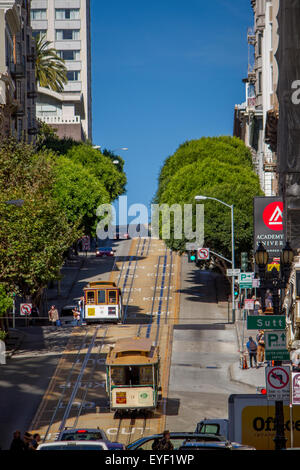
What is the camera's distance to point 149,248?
104688mm

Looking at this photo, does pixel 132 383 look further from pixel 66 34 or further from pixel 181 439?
pixel 66 34

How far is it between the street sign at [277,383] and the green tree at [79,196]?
6441 centimetres

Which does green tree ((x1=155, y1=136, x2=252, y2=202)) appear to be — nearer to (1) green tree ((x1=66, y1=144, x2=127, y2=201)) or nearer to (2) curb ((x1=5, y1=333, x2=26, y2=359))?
(1) green tree ((x1=66, y1=144, x2=127, y2=201))

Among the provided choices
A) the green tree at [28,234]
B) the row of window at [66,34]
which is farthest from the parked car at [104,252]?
the row of window at [66,34]

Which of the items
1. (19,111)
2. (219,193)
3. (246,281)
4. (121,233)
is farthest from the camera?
(121,233)

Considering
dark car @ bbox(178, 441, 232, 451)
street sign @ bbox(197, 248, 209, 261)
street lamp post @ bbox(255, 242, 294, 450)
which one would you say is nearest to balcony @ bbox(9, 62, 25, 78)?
street sign @ bbox(197, 248, 209, 261)

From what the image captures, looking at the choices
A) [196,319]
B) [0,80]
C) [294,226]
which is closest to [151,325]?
[196,319]

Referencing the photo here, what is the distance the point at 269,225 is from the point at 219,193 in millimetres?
26462

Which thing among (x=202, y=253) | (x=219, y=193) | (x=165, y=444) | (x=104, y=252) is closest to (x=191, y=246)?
(x=202, y=253)

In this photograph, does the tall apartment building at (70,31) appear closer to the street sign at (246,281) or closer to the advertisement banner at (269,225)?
the street sign at (246,281)

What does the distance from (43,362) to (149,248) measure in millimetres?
55370

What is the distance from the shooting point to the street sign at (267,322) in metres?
→ 27.5

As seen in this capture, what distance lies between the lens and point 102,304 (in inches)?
2351
